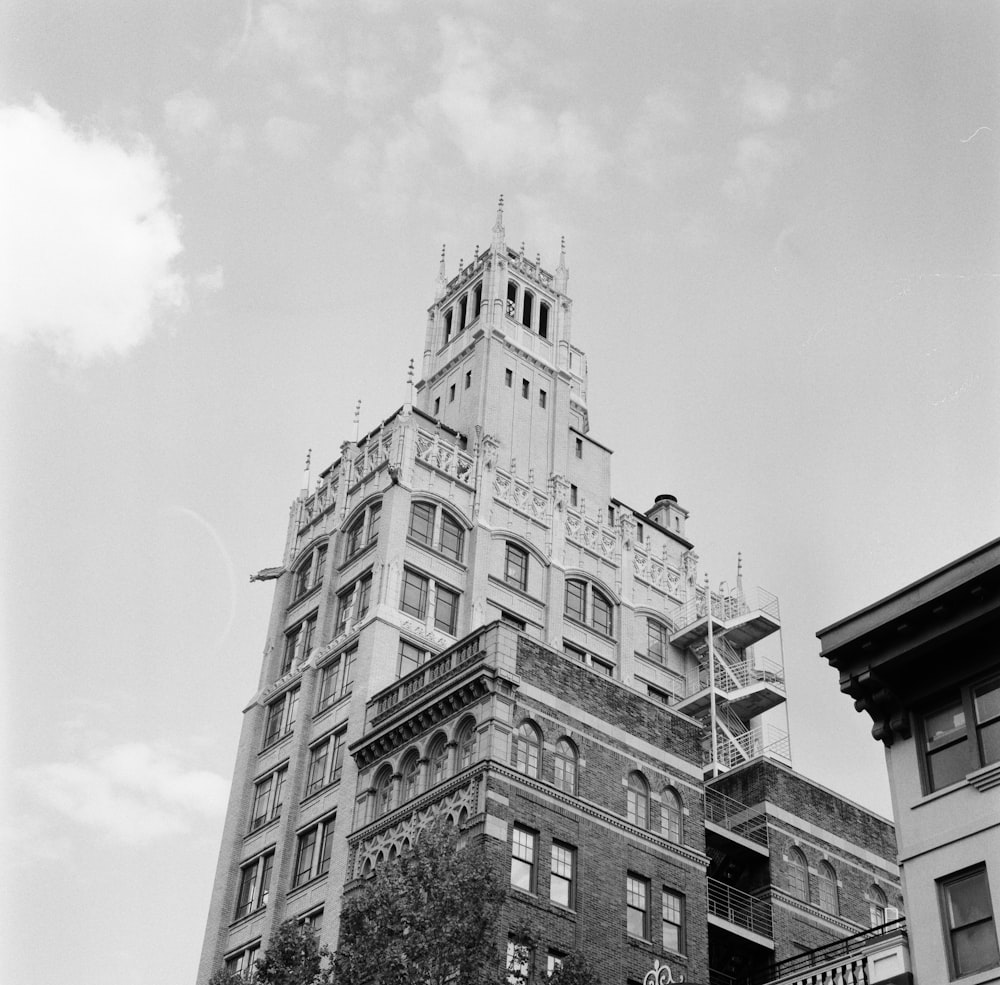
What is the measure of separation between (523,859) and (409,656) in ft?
56.6

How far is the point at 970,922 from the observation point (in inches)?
1119

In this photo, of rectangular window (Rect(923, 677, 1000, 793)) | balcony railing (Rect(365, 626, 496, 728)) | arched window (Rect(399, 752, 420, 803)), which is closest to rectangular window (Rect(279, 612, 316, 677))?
balcony railing (Rect(365, 626, 496, 728))

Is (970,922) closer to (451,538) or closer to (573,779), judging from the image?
(573,779)

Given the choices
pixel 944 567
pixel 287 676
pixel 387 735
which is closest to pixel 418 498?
pixel 287 676

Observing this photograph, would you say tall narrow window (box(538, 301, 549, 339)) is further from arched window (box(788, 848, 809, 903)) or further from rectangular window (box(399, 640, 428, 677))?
arched window (box(788, 848, 809, 903))

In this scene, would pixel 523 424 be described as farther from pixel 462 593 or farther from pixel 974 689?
pixel 974 689

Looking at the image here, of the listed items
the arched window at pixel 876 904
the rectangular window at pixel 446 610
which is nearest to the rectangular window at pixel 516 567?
the rectangular window at pixel 446 610

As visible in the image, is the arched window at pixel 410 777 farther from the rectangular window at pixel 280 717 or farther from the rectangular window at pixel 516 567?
the rectangular window at pixel 516 567

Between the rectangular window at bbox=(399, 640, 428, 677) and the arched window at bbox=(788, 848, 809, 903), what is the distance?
56.0 ft

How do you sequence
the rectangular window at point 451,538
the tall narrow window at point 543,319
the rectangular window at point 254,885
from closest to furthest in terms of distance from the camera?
the rectangular window at point 254,885
the rectangular window at point 451,538
the tall narrow window at point 543,319

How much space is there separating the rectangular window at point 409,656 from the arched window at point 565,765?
1303cm

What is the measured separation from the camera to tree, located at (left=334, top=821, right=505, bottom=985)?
36219 mm

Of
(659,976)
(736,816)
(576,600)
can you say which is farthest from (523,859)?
(576,600)

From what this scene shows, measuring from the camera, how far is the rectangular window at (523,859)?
157 ft
